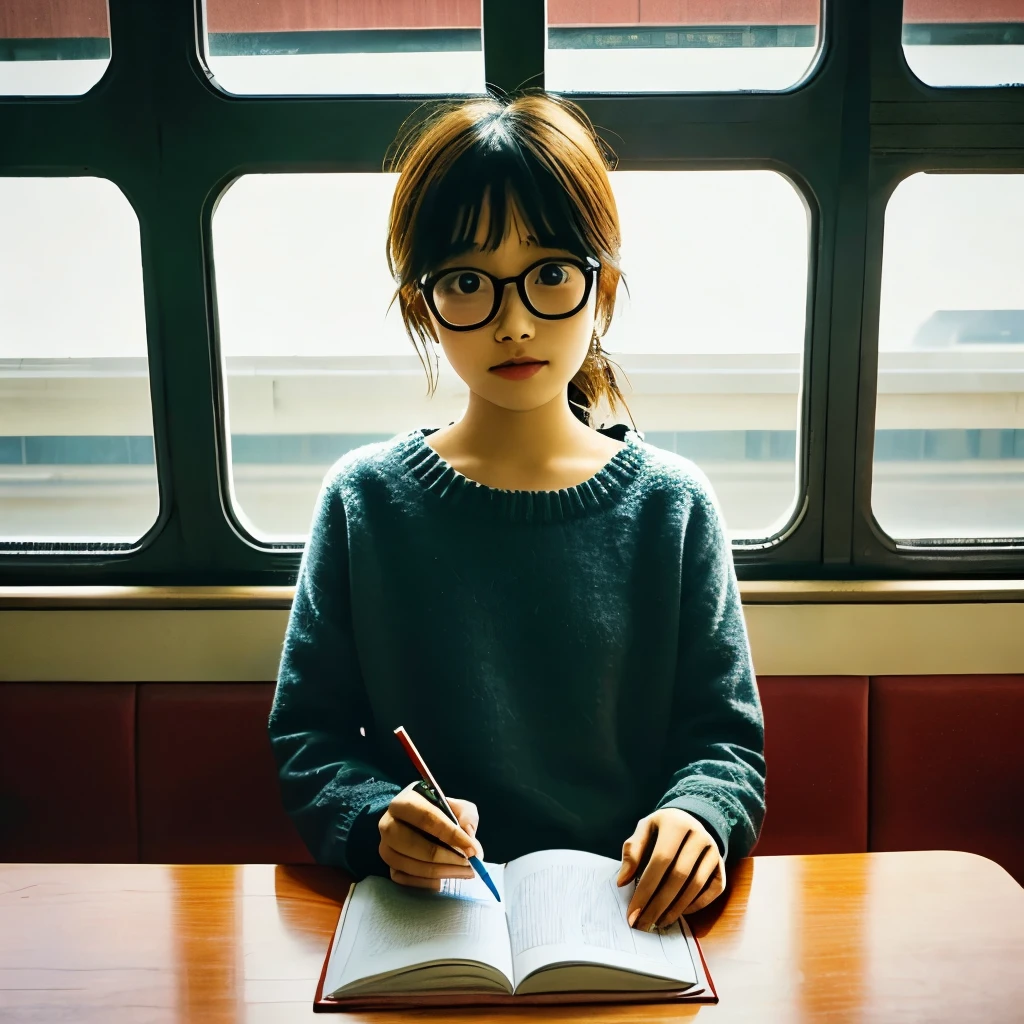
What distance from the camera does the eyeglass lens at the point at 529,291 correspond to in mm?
1095

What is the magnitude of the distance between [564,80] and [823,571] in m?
1.02

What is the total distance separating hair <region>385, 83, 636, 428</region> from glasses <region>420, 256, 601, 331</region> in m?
0.02

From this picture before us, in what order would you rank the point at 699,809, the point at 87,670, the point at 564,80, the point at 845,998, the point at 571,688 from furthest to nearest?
the point at 87,670, the point at 564,80, the point at 571,688, the point at 699,809, the point at 845,998

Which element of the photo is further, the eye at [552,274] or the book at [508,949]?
the eye at [552,274]

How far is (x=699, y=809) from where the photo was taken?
40.4 inches

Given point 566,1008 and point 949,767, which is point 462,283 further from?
point 949,767

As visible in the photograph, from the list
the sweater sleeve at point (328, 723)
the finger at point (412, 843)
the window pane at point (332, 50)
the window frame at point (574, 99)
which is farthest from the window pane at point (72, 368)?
the finger at point (412, 843)

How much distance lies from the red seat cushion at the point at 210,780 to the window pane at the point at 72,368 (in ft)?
1.26

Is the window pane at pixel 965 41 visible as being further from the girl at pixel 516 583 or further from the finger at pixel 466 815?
the finger at pixel 466 815

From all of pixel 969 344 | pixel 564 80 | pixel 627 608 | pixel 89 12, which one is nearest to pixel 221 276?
pixel 89 12

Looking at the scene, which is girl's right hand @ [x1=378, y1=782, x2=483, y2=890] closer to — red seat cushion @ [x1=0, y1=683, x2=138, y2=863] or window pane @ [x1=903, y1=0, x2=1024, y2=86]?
red seat cushion @ [x1=0, y1=683, x2=138, y2=863]

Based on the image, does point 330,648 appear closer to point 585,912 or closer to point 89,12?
point 585,912

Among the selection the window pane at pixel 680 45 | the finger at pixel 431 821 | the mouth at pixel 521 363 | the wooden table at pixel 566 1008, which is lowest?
the wooden table at pixel 566 1008

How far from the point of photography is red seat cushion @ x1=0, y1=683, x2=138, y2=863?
165cm
